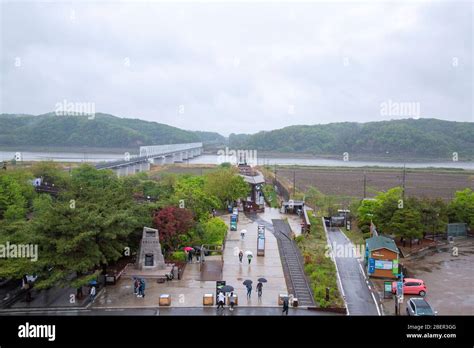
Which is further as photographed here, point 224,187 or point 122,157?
point 122,157

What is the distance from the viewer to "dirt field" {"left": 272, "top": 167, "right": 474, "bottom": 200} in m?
54.7

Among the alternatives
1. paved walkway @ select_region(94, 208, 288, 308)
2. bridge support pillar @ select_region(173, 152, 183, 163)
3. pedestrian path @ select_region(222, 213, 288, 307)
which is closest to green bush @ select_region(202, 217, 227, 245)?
pedestrian path @ select_region(222, 213, 288, 307)

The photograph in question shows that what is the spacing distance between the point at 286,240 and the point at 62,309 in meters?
15.9

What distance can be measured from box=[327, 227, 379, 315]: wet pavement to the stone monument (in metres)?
9.20

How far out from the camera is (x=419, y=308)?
49.6 feet

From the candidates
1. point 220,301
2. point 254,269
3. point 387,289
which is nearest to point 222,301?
point 220,301

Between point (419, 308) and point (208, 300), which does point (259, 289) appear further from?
point (419, 308)

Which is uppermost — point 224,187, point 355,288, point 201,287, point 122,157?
point 122,157

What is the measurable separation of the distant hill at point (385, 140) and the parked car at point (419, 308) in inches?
4513

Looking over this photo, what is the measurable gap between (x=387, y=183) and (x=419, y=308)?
52.3m

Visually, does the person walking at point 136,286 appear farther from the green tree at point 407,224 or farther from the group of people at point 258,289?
the green tree at point 407,224

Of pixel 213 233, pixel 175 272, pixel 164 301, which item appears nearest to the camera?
pixel 164 301
